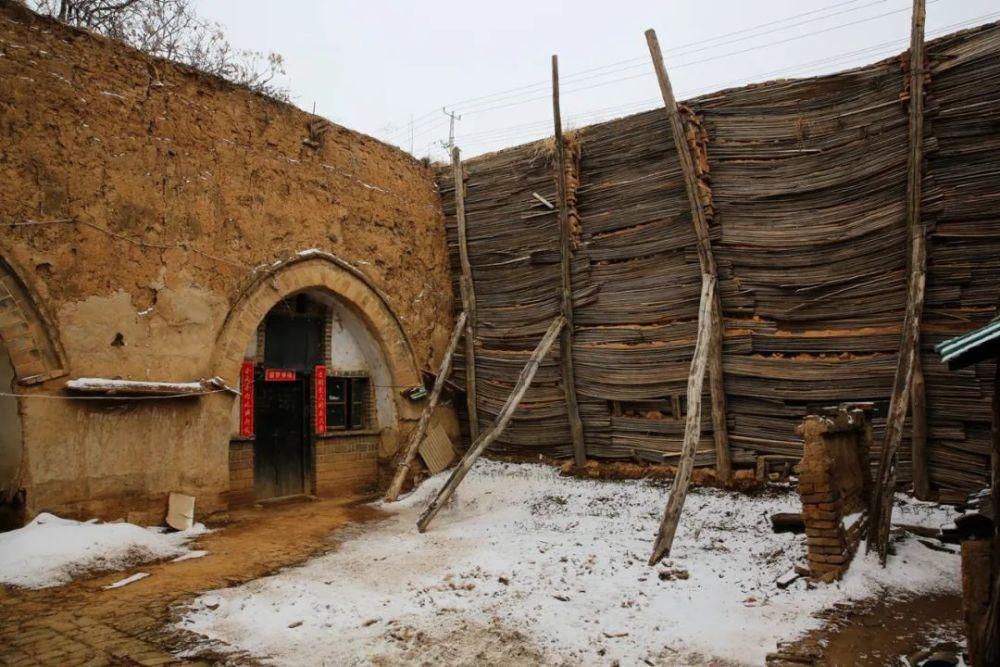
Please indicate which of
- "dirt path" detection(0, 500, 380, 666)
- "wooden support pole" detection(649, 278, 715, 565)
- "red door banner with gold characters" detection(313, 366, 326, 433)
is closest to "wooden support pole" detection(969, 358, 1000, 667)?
"wooden support pole" detection(649, 278, 715, 565)

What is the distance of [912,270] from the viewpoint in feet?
22.7

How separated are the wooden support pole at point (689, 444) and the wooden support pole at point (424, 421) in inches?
166

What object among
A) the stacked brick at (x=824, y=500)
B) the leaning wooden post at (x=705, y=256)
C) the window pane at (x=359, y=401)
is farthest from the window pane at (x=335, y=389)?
the stacked brick at (x=824, y=500)

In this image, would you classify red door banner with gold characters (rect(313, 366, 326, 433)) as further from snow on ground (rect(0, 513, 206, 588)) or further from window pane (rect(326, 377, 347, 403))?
snow on ground (rect(0, 513, 206, 588))

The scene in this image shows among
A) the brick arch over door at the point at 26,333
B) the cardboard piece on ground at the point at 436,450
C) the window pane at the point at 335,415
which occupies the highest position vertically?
the brick arch over door at the point at 26,333

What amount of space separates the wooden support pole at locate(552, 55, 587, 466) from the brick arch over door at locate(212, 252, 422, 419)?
2438mm

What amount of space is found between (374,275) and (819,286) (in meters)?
6.19

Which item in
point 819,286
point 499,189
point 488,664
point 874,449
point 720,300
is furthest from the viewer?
point 499,189

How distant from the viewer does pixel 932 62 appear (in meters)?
7.15

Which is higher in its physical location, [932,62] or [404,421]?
[932,62]

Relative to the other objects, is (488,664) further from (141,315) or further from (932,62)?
(932,62)

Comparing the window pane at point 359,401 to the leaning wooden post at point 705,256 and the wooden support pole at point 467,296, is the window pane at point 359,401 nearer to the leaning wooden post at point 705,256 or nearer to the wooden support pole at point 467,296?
the wooden support pole at point 467,296

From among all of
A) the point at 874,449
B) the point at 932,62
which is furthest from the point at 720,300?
the point at 932,62

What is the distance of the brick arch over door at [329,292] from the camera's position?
8.21m
